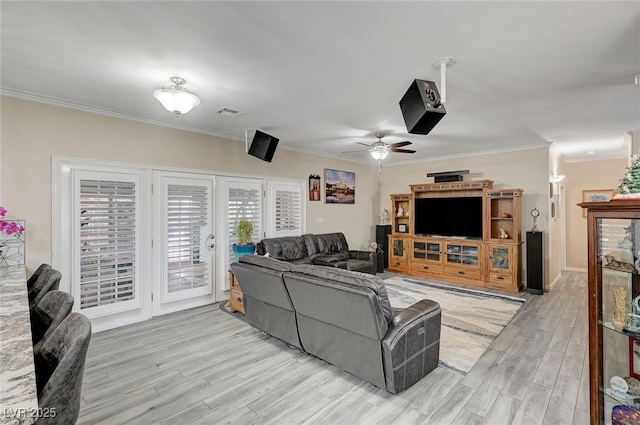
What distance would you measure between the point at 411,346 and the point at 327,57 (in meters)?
2.50

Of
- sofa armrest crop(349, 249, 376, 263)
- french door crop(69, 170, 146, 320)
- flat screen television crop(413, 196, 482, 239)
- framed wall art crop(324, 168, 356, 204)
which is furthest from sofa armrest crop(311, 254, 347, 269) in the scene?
french door crop(69, 170, 146, 320)

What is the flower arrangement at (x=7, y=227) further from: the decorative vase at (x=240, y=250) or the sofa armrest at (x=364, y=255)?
the sofa armrest at (x=364, y=255)

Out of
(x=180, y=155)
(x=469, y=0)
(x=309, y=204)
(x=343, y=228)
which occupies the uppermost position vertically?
(x=469, y=0)

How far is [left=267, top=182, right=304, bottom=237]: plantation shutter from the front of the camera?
18.9 ft

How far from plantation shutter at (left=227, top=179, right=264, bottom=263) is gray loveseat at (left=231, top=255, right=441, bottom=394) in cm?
205

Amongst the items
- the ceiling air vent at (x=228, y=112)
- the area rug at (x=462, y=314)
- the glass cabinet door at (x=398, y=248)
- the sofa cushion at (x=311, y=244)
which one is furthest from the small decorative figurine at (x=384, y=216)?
the ceiling air vent at (x=228, y=112)

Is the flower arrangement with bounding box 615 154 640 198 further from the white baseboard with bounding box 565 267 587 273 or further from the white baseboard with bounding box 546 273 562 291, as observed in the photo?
the white baseboard with bounding box 565 267 587 273

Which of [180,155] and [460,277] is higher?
[180,155]

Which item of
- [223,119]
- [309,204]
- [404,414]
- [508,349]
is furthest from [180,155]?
[508,349]

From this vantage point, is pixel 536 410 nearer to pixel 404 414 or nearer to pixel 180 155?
pixel 404 414

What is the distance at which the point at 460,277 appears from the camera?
244 inches

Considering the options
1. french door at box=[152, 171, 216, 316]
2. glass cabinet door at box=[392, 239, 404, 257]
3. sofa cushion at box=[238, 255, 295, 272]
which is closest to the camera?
sofa cushion at box=[238, 255, 295, 272]

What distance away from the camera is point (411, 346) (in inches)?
97.9

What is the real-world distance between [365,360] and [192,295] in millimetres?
3187
